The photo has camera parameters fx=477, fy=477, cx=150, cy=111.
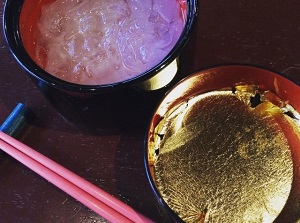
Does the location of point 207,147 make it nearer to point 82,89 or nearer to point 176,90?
point 176,90

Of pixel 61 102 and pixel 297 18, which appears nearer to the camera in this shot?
pixel 61 102

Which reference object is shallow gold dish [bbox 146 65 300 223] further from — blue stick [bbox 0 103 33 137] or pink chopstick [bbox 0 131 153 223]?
blue stick [bbox 0 103 33 137]

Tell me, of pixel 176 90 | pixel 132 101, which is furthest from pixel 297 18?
pixel 132 101

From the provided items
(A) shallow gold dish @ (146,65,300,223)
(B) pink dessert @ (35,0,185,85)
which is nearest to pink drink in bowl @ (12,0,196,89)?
(B) pink dessert @ (35,0,185,85)

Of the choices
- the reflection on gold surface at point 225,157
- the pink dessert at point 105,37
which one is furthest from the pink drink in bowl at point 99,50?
the reflection on gold surface at point 225,157

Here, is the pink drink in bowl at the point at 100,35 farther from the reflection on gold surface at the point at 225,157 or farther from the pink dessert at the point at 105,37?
the reflection on gold surface at the point at 225,157

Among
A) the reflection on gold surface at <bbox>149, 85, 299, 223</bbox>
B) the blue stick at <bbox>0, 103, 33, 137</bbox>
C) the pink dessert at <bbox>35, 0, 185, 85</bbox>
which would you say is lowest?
the reflection on gold surface at <bbox>149, 85, 299, 223</bbox>

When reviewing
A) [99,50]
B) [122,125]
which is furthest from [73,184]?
[99,50]
